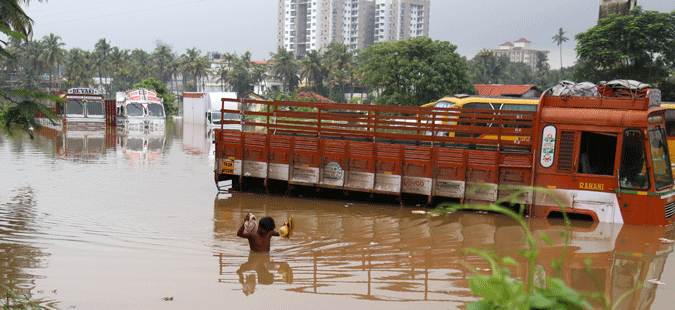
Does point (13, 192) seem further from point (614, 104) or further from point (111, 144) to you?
point (111, 144)

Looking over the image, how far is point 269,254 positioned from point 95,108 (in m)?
34.9

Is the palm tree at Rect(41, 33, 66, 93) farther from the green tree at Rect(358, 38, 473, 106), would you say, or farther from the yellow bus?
the yellow bus

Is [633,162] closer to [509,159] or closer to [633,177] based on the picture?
[633,177]

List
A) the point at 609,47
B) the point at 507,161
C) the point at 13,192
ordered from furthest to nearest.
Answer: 1. the point at 609,47
2. the point at 13,192
3. the point at 507,161

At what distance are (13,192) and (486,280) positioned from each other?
14096 mm

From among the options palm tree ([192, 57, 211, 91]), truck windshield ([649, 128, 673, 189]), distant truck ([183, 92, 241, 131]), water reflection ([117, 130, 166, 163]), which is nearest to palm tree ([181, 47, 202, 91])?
palm tree ([192, 57, 211, 91])

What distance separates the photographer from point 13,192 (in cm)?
1364

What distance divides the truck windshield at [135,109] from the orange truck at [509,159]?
1107 inches

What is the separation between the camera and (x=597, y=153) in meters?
10.9

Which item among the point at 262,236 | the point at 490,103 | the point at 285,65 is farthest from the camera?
the point at 285,65

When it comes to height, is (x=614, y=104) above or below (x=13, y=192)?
above

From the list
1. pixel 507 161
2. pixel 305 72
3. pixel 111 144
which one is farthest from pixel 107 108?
pixel 305 72

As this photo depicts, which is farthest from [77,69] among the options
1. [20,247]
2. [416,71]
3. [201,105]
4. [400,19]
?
[400,19]

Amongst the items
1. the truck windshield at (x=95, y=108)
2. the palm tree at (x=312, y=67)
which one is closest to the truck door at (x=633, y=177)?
the truck windshield at (x=95, y=108)
